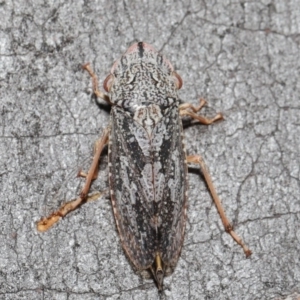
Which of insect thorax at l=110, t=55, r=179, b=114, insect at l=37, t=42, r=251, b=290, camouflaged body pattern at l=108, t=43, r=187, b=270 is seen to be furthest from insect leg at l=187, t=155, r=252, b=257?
insect thorax at l=110, t=55, r=179, b=114

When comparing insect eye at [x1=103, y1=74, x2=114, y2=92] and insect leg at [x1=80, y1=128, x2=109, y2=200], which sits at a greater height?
insect eye at [x1=103, y1=74, x2=114, y2=92]

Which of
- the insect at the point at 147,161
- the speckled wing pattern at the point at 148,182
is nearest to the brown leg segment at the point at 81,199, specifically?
the insect at the point at 147,161

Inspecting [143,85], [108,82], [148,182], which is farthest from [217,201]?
[108,82]

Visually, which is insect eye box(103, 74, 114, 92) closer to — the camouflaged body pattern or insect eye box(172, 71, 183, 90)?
the camouflaged body pattern

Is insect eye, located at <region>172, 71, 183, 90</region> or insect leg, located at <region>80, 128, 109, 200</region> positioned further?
insect eye, located at <region>172, 71, 183, 90</region>

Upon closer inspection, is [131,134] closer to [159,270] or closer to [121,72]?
[121,72]

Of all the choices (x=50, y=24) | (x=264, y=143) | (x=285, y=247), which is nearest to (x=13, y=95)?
(x=50, y=24)

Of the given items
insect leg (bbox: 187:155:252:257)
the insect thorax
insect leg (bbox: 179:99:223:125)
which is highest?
the insect thorax

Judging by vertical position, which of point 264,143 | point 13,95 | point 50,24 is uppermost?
point 50,24
